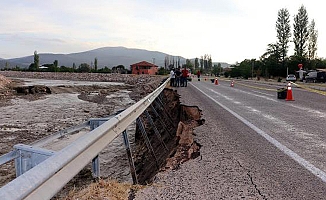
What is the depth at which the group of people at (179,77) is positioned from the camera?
29156mm

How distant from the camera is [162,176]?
442 cm

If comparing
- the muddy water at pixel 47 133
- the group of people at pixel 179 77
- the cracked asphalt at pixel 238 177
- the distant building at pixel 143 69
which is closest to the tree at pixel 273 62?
the distant building at pixel 143 69

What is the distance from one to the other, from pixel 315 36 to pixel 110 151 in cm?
7472

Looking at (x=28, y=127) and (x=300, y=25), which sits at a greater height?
(x=300, y=25)

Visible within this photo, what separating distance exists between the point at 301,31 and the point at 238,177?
2976 inches

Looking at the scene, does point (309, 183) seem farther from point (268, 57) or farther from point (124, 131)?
point (268, 57)

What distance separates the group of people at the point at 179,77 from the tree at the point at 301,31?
169 feet

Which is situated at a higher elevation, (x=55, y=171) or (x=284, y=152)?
(x=55, y=171)

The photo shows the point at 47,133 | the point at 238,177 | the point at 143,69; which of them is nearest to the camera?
the point at 238,177

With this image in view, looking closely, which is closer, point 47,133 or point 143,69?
point 47,133

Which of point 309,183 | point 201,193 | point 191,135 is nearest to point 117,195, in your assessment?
point 201,193

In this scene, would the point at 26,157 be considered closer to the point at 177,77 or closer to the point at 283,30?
the point at 177,77

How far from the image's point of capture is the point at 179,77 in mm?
29172

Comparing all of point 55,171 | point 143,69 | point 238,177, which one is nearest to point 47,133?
point 238,177
